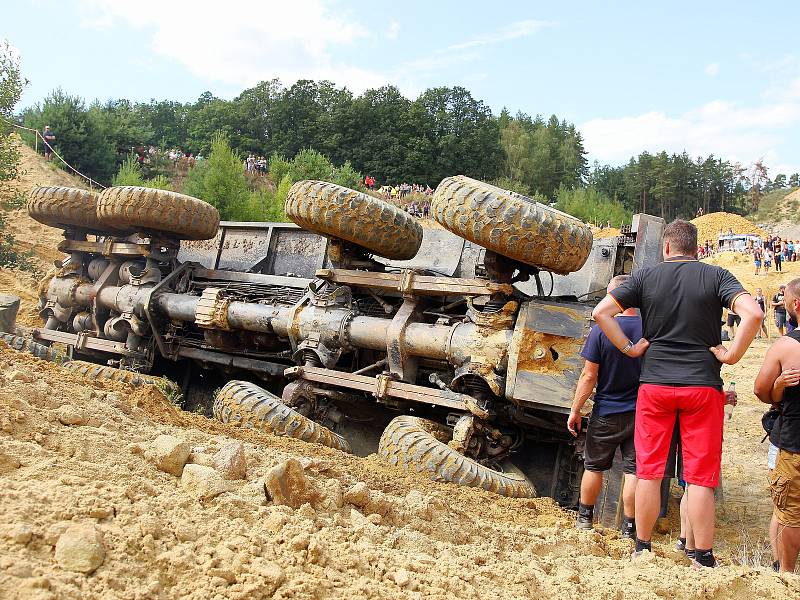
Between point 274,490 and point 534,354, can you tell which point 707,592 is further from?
point 534,354

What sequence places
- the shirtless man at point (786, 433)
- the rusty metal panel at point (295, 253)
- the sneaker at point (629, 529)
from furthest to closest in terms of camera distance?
the rusty metal panel at point (295, 253) < the sneaker at point (629, 529) < the shirtless man at point (786, 433)

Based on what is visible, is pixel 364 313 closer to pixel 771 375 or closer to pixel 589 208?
pixel 771 375

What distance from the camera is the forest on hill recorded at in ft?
162

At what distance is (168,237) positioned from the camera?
25.7ft

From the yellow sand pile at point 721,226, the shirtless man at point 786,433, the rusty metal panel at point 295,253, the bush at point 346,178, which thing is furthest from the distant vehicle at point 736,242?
the shirtless man at point 786,433

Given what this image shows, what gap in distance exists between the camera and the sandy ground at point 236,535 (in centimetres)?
193

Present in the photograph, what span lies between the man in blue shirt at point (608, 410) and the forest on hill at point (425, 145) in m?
40.6

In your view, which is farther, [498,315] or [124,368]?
[124,368]

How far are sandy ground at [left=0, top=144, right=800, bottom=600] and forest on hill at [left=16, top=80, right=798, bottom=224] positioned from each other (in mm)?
41687

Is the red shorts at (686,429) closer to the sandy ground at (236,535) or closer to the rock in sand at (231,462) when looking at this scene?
the sandy ground at (236,535)

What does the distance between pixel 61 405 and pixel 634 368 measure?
2.87 meters

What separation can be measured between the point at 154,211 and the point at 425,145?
43627mm

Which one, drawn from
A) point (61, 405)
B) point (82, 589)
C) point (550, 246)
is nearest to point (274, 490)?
point (82, 589)

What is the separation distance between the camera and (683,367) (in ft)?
10.4
